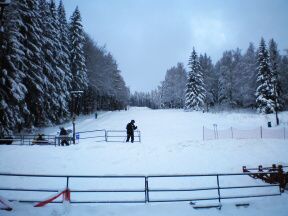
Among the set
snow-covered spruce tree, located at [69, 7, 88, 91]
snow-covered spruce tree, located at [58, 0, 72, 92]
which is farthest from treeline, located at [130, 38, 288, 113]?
snow-covered spruce tree, located at [58, 0, 72, 92]

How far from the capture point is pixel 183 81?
8594 centimetres

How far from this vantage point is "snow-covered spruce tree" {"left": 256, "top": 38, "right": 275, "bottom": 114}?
4531 cm

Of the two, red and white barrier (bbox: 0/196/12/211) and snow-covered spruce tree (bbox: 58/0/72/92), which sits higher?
snow-covered spruce tree (bbox: 58/0/72/92)

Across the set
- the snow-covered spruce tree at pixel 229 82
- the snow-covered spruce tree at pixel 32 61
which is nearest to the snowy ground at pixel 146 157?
the snow-covered spruce tree at pixel 32 61

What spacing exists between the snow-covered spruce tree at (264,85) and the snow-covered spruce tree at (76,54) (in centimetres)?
3236

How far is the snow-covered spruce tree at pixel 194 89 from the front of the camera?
6109 cm

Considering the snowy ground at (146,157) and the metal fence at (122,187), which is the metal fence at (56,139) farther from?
the metal fence at (122,187)

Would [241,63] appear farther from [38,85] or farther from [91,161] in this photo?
[91,161]

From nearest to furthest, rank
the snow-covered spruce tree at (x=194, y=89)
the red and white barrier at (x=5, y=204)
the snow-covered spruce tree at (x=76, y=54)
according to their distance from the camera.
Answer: the red and white barrier at (x=5, y=204)
the snow-covered spruce tree at (x=76, y=54)
the snow-covered spruce tree at (x=194, y=89)

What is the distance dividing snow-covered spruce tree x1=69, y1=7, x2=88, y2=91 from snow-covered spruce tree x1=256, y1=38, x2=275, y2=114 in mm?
32361

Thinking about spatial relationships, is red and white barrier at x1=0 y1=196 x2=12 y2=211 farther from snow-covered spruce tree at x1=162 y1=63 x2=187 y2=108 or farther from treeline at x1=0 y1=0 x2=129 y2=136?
snow-covered spruce tree at x1=162 y1=63 x2=187 y2=108

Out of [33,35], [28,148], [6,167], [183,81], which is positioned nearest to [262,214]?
[6,167]

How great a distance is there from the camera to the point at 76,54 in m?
46.2

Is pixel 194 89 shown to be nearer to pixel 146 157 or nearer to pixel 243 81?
pixel 243 81
